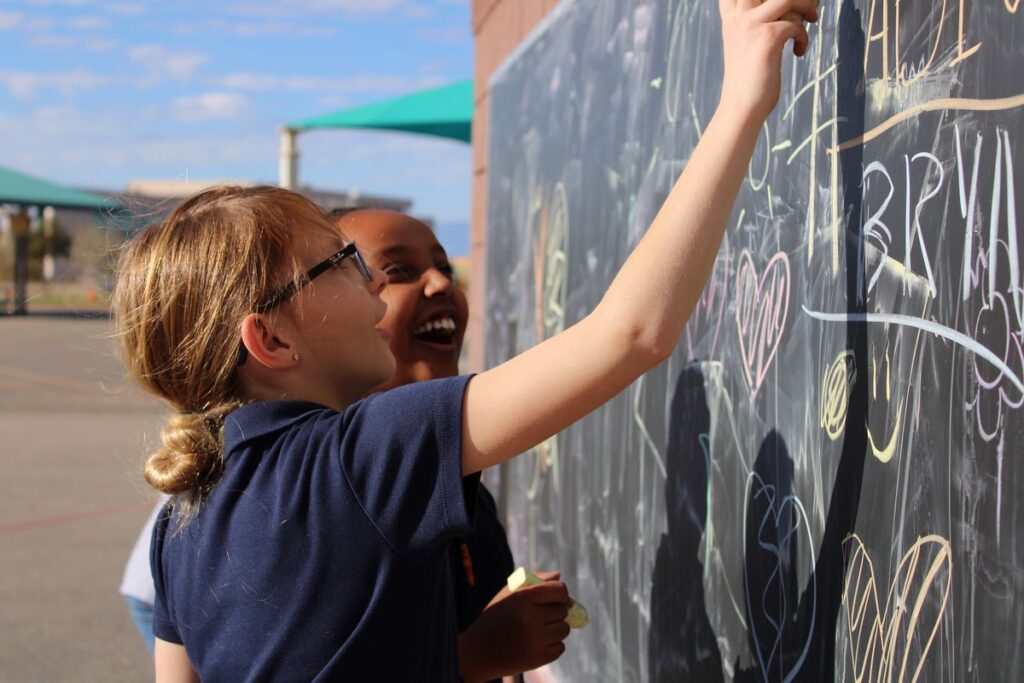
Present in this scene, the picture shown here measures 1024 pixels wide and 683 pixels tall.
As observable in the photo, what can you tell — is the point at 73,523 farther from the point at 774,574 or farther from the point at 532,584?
the point at 774,574

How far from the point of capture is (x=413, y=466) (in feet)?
5.26

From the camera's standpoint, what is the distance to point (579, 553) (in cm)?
374

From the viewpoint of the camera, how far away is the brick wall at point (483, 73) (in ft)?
18.3

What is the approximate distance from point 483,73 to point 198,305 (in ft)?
16.5

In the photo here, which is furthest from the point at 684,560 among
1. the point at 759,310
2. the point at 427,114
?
the point at 427,114

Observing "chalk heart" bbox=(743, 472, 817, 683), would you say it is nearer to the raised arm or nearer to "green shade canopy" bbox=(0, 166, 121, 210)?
the raised arm

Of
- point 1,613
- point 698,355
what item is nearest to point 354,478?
point 698,355

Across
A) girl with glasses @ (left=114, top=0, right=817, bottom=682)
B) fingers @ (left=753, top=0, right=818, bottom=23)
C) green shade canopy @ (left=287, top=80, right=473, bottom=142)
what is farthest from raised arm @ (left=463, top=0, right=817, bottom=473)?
green shade canopy @ (left=287, top=80, right=473, bottom=142)

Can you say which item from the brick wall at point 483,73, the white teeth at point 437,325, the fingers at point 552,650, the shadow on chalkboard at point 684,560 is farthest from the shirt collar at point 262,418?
the brick wall at point 483,73

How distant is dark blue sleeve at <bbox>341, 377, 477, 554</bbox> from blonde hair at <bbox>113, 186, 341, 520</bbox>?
0.31 m

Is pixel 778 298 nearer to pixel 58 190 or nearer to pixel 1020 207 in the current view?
pixel 1020 207

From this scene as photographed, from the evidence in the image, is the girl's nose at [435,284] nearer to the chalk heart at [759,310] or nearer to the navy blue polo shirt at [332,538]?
the chalk heart at [759,310]

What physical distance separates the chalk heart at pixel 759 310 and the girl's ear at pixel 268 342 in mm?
876

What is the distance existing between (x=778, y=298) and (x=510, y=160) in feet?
9.95
